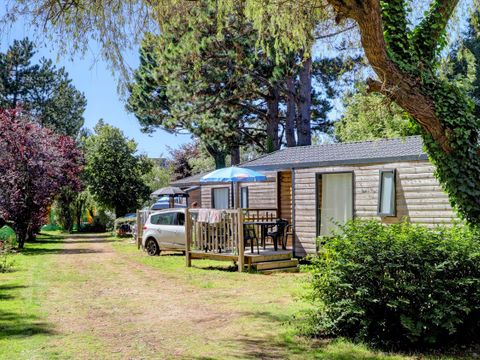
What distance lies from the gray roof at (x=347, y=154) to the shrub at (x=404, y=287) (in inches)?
254

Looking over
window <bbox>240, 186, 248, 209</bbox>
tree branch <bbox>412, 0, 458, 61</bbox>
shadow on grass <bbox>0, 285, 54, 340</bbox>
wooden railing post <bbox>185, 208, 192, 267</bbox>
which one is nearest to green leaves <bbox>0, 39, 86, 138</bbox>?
window <bbox>240, 186, 248, 209</bbox>

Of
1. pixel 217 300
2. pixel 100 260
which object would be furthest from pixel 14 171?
pixel 217 300

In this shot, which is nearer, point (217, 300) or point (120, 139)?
point (217, 300)

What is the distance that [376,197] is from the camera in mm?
13250

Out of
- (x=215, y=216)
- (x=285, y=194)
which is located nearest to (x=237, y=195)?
(x=285, y=194)

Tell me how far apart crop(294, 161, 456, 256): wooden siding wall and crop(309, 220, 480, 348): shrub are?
204 inches

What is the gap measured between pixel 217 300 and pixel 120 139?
28492mm

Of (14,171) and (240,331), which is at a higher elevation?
(14,171)

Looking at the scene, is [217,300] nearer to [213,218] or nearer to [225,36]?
[213,218]

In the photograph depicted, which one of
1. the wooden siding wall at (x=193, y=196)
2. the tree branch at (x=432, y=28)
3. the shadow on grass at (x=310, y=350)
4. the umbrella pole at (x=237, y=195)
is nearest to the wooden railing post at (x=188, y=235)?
the umbrella pole at (x=237, y=195)

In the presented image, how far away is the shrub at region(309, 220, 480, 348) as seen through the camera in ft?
18.1

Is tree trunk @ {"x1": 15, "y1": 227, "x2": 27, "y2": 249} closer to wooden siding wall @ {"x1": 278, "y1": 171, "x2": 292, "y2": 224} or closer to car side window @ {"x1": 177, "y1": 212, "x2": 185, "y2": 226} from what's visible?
car side window @ {"x1": 177, "y1": 212, "x2": 185, "y2": 226}

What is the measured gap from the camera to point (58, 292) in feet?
33.0

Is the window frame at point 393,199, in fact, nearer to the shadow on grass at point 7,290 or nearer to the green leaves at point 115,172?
the shadow on grass at point 7,290
